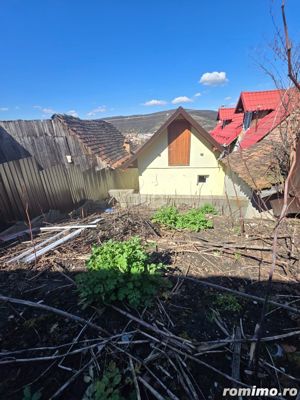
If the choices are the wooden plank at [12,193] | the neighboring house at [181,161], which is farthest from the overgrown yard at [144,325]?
the neighboring house at [181,161]

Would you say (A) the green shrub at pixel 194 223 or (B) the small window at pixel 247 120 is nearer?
(A) the green shrub at pixel 194 223

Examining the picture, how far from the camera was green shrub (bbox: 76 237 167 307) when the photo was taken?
255 centimetres

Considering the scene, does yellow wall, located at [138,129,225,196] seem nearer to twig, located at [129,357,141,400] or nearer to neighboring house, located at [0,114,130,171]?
neighboring house, located at [0,114,130,171]

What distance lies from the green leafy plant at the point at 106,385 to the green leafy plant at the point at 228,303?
158 cm

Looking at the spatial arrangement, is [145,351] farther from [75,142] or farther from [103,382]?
[75,142]

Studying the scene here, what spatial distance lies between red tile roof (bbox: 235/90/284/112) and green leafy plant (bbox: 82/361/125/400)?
12.0 metres

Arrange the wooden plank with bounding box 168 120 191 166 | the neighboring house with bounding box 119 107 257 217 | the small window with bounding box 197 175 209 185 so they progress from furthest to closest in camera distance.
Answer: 1. the small window with bounding box 197 175 209 185
2. the wooden plank with bounding box 168 120 191 166
3. the neighboring house with bounding box 119 107 257 217

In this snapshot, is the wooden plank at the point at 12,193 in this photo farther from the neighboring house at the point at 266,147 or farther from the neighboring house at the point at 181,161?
the neighboring house at the point at 266,147

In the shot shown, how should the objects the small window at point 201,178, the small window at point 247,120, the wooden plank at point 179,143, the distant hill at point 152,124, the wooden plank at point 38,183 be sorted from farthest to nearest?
the distant hill at point 152,124, the small window at point 201,178, the small window at point 247,120, the wooden plank at point 179,143, the wooden plank at point 38,183

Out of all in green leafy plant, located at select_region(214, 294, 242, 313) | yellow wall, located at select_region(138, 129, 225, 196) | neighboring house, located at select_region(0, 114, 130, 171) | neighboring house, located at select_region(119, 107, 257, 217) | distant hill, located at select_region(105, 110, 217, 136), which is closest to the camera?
green leafy plant, located at select_region(214, 294, 242, 313)

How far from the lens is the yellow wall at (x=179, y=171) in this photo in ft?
34.6

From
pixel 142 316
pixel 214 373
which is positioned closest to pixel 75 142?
pixel 142 316

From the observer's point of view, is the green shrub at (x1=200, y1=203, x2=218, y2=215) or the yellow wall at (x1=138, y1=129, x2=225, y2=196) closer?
the green shrub at (x1=200, y1=203, x2=218, y2=215)

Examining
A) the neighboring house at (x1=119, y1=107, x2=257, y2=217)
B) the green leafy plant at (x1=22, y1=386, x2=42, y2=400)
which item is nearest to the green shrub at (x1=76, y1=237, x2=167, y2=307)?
the green leafy plant at (x1=22, y1=386, x2=42, y2=400)
